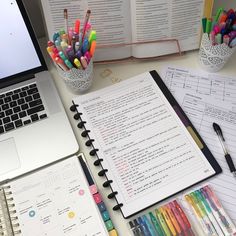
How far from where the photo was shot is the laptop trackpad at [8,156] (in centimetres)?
63

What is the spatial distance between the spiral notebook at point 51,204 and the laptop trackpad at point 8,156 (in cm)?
3

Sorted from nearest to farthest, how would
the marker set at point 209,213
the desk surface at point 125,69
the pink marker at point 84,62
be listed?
1. the marker set at point 209,213
2. the pink marker at point 84,62
3. the desk surface at point 125,69

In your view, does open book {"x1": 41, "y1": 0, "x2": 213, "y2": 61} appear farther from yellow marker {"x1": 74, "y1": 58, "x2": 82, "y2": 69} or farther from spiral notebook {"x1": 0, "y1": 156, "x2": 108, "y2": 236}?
spiral notebook {"x1": 0, "y1": 156, "x2": 108, "y2": 236}

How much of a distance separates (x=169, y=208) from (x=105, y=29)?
427mm

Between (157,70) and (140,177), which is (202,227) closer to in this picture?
(140,177)

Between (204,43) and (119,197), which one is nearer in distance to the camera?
(119,197)

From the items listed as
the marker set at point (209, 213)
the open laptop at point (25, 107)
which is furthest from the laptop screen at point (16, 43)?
the marker set at point (209, 213)

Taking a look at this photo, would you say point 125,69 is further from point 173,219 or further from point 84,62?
point 173,219

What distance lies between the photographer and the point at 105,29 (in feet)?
2.39

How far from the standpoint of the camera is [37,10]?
799 mm

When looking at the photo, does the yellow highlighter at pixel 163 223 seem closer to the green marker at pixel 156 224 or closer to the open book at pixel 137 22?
the green marker at pixel 156 224

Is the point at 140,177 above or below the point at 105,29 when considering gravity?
below

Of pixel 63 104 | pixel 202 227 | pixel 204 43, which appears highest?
pixel 204 43

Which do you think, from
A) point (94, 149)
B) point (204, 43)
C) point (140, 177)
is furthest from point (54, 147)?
point (204, 43)
